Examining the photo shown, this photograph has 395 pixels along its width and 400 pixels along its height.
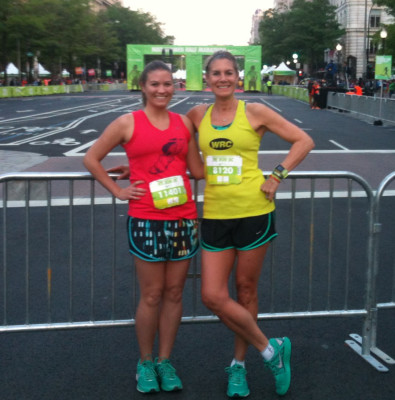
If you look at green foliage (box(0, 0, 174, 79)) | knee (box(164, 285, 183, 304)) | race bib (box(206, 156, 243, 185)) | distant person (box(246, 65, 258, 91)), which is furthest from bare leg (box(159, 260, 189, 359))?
distant person (box(246, 65, 258, 91))

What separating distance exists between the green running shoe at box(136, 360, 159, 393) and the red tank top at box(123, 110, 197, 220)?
879mm

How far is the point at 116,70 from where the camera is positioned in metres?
127

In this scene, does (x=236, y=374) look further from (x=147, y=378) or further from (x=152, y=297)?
(x=152, y=297)

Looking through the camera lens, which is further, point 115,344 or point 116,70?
point 116,70

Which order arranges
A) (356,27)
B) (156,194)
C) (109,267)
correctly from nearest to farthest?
(156,194) → (109,267) → (356,27)

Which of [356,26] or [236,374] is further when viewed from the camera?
[356,26]

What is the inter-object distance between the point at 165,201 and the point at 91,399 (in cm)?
118

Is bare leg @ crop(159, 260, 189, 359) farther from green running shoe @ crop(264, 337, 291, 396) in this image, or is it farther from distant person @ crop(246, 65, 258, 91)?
distant person @ crop(246, 65, 258, 91)

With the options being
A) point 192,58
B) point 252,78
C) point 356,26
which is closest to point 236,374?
point 252,78

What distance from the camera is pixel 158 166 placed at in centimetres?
358

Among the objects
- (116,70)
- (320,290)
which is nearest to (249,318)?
(320,290)

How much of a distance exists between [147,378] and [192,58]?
78078 mm

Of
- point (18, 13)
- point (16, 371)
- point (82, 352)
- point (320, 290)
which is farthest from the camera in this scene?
point (18, 13)

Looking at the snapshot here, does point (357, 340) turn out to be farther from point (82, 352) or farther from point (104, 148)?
point (104, 148)
